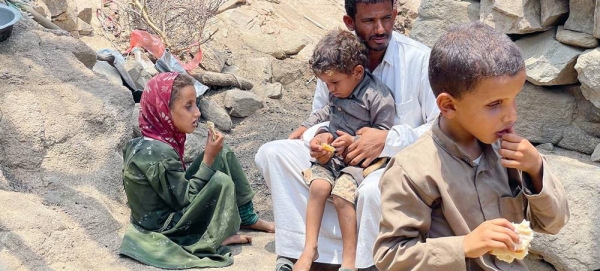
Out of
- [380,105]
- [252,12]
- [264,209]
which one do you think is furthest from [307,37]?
[380,105]

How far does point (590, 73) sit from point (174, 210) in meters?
2.37

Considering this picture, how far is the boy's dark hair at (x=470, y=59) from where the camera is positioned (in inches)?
85.8

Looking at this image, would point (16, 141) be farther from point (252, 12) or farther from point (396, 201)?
point (252, 12)

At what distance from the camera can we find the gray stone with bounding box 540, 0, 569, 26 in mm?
4539

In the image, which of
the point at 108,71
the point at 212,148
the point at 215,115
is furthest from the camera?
the point at 215,115

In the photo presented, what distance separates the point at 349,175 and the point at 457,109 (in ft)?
5.13

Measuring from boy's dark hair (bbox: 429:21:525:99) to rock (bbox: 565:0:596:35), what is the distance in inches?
94.0

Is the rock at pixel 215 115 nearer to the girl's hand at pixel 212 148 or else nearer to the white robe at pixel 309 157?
Result: the girl's hand at pixel 212 148

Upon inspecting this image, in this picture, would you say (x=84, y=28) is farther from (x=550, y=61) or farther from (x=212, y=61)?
(x=550, y=61)

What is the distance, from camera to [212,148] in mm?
4191

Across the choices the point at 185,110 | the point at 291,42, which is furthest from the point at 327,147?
the point at 291,42

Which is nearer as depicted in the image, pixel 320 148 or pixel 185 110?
pixel 320 148

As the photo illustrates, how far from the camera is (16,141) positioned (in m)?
4.45

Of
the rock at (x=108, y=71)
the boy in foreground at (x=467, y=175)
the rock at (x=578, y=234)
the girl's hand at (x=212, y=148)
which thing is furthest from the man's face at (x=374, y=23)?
the rock at (x=108, y=71)
